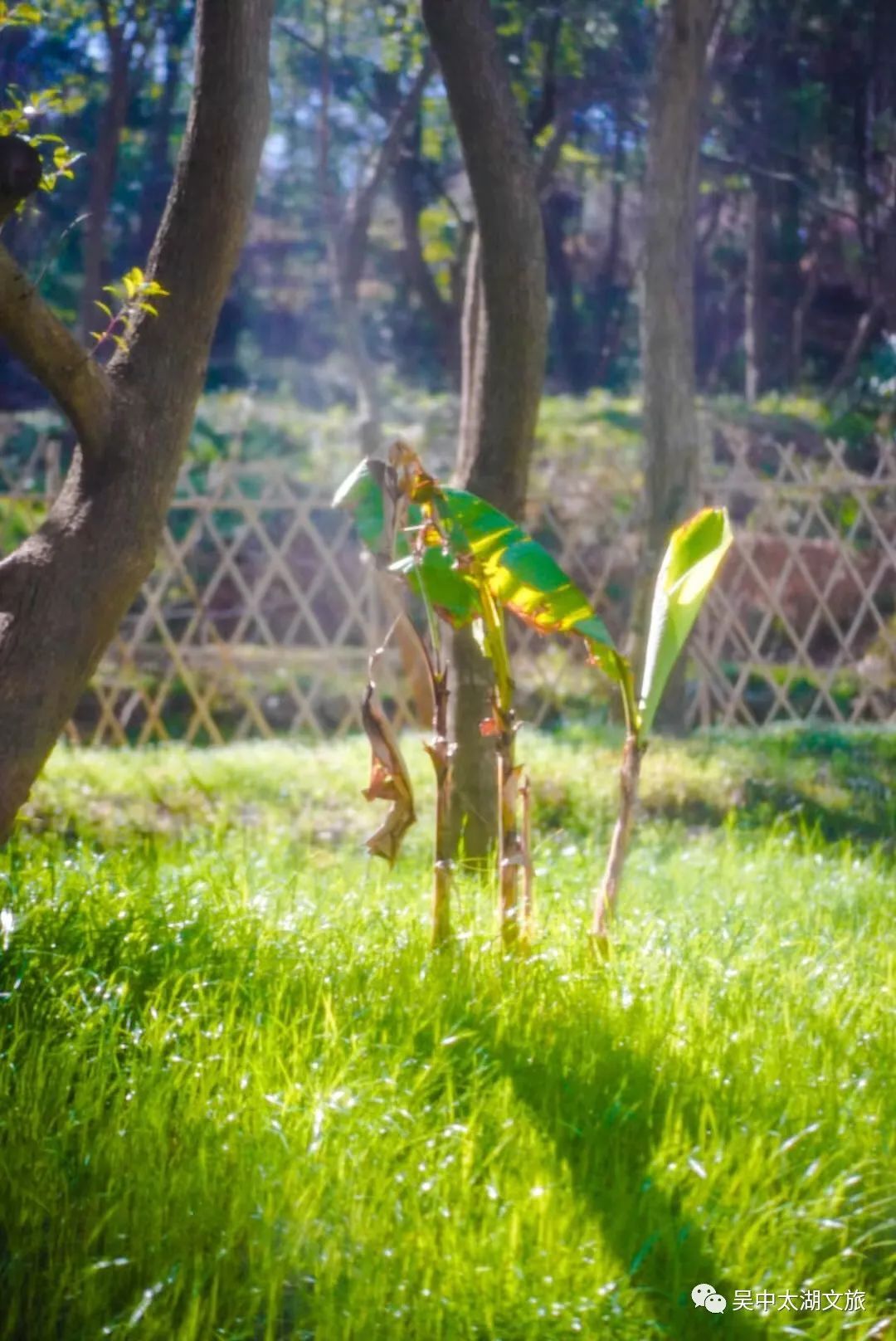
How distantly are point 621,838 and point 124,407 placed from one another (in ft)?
3.97

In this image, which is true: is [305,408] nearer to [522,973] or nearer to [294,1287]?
[522,973]

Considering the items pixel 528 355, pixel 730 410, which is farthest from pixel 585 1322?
pixel 730 410

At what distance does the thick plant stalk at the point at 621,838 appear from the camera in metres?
2.77

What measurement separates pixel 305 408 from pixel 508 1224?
1134cm

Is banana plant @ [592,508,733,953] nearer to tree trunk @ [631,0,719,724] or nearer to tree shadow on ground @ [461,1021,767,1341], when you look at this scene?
tree shadow on ground @ [461,1021,767,1341]

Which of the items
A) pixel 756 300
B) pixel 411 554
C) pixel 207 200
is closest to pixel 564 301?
pixel 756 300

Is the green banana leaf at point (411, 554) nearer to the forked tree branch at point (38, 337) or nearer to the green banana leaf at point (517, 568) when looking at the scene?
the green banana leaf at point (517, 568)

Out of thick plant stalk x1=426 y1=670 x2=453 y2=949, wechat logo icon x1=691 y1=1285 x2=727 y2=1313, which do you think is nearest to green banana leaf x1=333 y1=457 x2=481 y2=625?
thick plant stalk x1=426 y1=670 x2=453 y2=949

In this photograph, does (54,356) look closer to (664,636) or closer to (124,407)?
(124,407)

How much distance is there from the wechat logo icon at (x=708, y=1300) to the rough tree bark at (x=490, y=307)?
1923 millimetres

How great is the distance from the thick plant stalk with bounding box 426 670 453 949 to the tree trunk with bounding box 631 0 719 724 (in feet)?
12.7

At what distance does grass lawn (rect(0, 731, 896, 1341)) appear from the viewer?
1.82 meters

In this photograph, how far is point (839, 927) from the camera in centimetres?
337

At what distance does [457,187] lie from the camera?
13047 mm
